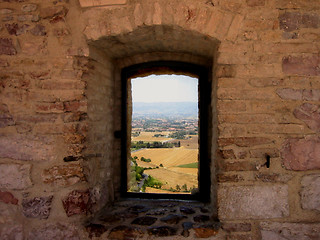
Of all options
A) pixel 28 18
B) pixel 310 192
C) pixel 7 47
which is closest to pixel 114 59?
pixel 28 18

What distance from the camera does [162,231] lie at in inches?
74.4

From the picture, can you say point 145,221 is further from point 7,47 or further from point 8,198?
point 7,47

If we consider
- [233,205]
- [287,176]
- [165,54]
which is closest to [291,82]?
[287,176]

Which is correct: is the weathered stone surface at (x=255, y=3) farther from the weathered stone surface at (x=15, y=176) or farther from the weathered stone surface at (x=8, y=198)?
the weathered stone surface at (x=8, y=198)

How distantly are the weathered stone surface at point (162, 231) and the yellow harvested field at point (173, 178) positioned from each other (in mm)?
2715

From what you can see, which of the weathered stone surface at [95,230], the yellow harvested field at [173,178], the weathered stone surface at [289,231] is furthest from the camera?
the yellow harvested field at [173,178]

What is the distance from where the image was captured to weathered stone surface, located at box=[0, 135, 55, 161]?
1.93 metres

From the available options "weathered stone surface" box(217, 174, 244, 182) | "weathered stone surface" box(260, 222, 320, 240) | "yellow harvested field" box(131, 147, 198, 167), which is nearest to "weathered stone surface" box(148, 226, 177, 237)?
"weathered stone surface" box(217, 174, 244, 182)

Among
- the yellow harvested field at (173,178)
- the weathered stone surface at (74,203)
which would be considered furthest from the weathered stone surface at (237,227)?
the yellow harvested field at (173,178)

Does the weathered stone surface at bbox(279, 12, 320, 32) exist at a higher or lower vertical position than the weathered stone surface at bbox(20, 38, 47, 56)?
higher

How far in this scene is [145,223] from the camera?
6.62 ft

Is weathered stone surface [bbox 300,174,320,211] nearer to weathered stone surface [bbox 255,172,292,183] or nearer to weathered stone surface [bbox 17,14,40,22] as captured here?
weathered stone surface [bbox 255,172,292,183]

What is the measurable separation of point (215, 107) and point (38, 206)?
5.75 ft

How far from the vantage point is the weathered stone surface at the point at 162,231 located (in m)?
1.87
